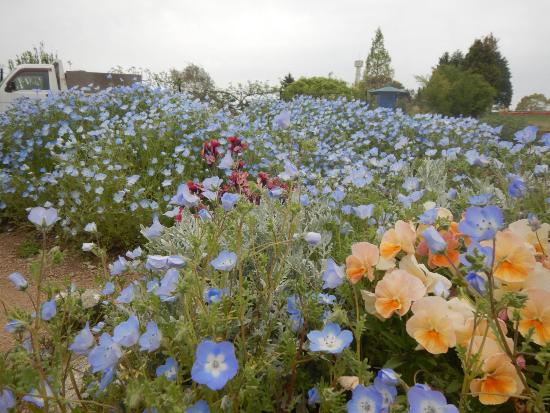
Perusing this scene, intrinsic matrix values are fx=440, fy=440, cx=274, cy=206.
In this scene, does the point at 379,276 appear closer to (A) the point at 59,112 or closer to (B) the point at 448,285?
(B) the point at 448,285

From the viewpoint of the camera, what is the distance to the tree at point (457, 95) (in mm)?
15172

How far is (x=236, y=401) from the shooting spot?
108cm

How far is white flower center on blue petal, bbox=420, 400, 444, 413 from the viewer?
924mm

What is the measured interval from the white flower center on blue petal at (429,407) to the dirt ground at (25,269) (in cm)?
303

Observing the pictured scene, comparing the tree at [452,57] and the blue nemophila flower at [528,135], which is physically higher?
the tree at [452,57]

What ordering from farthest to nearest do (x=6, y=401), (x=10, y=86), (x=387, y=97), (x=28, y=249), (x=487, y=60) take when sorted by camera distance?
1. (x=487, y=60)
2. (x=387, y=97)
3. (x=10, y=86)
4. (x=28, y=249)
5. (x=6, y=401)

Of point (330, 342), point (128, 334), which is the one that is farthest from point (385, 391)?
point (128, 334)

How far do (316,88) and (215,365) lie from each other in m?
14.2

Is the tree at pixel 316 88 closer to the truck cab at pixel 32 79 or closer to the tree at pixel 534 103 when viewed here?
the truck cab at pixel 32 79

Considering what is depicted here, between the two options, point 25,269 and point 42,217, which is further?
point 25,269

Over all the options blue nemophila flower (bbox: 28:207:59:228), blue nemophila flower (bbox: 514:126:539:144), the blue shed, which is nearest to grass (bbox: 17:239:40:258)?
blue nemophila flower (bbox: 28:207:59:228)

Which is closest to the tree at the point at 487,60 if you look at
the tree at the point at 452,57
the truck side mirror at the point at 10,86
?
the tree at the point at 452,57

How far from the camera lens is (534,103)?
27.0 meters

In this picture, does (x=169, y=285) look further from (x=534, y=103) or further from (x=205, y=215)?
(x=534, y=103)
